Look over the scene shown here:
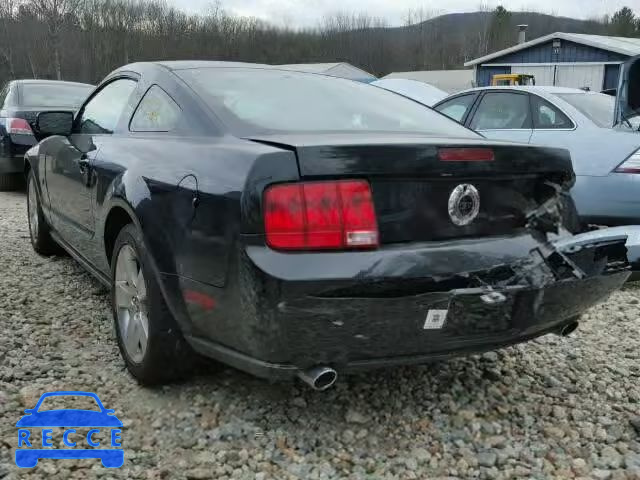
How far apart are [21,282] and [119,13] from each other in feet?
212

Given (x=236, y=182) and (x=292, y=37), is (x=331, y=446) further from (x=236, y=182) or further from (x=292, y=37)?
(x=292, y=37)

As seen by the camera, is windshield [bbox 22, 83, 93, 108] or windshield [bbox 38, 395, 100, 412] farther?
windshield [bbox 22, 83, 93, 108]

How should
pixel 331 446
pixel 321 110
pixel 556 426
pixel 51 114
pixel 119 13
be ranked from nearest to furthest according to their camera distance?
pixel 331 446 < pixel 556 426 < pixel 321 110 < pixel 51 114 < pixel 119 13

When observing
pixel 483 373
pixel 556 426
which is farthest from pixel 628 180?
pixel 556 426

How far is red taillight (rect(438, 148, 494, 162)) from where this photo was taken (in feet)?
6.88

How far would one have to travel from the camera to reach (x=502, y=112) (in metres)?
6.01

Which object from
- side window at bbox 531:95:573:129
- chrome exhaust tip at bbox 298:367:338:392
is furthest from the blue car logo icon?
side window at bbox 531:95:573:129

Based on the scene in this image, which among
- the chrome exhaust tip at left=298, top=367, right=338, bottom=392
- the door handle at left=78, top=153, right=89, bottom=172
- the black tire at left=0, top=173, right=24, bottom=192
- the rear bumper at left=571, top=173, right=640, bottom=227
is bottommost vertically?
the black tire at left=0, top=173, right=24, bottom=192

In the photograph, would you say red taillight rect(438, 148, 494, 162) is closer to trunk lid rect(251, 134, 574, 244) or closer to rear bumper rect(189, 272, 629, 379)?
trunk lid rect(251, 134, 574, 244)

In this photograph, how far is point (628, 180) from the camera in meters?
4.14

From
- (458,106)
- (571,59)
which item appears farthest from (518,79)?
(458,106)

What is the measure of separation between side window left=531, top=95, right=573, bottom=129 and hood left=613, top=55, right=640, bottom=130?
85 cm

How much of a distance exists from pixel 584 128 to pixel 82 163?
12.1 feet

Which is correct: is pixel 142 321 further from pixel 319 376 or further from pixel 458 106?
pixel 458 106
